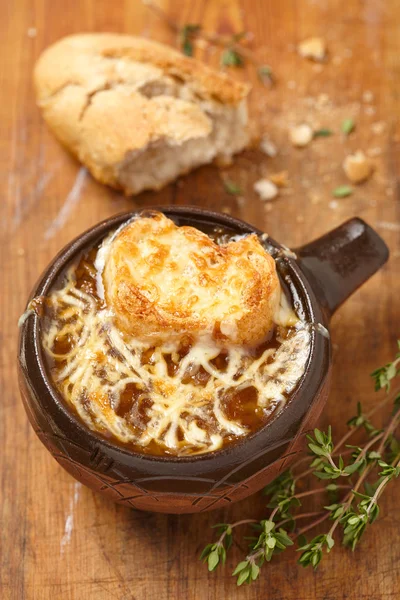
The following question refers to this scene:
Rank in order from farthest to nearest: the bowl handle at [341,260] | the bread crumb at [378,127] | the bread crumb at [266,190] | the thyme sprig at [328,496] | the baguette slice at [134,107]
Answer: the bread crumb at [378,127], the bread crumb at [266,190], the baguette slice at [134,107], the bowl handle at [341,260], the thyme sprig at [328,496]

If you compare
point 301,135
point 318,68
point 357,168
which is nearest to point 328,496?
point 357,168

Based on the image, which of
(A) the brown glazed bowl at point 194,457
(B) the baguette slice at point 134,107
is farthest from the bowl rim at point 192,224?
(B) the baguette slice at point 134,107

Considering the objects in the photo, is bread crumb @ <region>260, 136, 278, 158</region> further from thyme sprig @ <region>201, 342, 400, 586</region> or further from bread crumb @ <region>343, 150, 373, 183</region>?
thyme sprig @ <region>201, 342, 400, 586</region>

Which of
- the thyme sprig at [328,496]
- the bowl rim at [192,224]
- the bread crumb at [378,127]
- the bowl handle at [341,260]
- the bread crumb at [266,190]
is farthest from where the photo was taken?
the bread crumb at [378,127]

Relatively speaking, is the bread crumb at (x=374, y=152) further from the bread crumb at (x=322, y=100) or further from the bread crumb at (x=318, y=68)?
the bread crumb at (x=318, y=68)

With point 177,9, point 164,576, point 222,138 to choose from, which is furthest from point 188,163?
point 164,576

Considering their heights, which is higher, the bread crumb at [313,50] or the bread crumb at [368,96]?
the bread crumb at [313,50]

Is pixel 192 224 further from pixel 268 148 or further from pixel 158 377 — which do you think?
pixel 268 148
